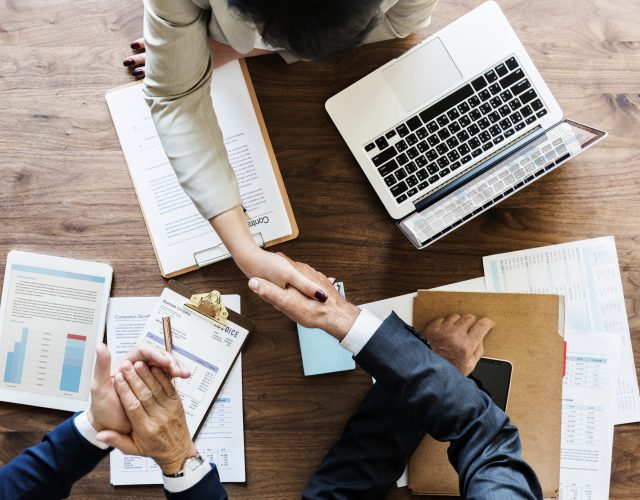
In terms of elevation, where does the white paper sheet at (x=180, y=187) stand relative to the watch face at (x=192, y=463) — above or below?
above

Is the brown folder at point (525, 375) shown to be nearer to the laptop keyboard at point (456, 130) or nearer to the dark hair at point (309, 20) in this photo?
the laptop keyboard at point (456, 130)

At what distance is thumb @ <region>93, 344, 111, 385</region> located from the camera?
109 centimetres

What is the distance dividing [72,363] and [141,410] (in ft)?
0.81

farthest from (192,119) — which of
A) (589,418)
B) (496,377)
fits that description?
(589,418)

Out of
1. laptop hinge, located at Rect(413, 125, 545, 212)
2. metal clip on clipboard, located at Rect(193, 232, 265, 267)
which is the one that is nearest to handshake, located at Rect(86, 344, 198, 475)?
metal clip on clipboard, located at Rect(193, 232, 265, 267)

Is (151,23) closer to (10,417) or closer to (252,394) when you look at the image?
(252,394)

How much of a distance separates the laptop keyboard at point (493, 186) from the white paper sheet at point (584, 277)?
13 cm

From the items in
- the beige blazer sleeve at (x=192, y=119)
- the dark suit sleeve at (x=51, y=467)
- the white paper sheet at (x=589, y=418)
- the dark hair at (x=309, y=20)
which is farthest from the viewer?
the white paper sheet at (x=589, y=418)

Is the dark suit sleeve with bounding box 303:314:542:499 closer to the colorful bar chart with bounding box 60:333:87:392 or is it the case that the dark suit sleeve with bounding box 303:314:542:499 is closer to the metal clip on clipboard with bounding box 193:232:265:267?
the metal clip on clipboard with bounding box 193:232:265:267

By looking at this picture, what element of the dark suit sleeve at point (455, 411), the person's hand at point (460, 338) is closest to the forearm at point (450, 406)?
the dark suit sleeve at point (455, 411)

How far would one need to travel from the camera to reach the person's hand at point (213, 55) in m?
1.19

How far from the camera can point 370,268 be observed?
1.27m

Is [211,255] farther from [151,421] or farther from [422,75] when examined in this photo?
[422,75]

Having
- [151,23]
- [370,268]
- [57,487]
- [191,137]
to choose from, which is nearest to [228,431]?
[57,487]
